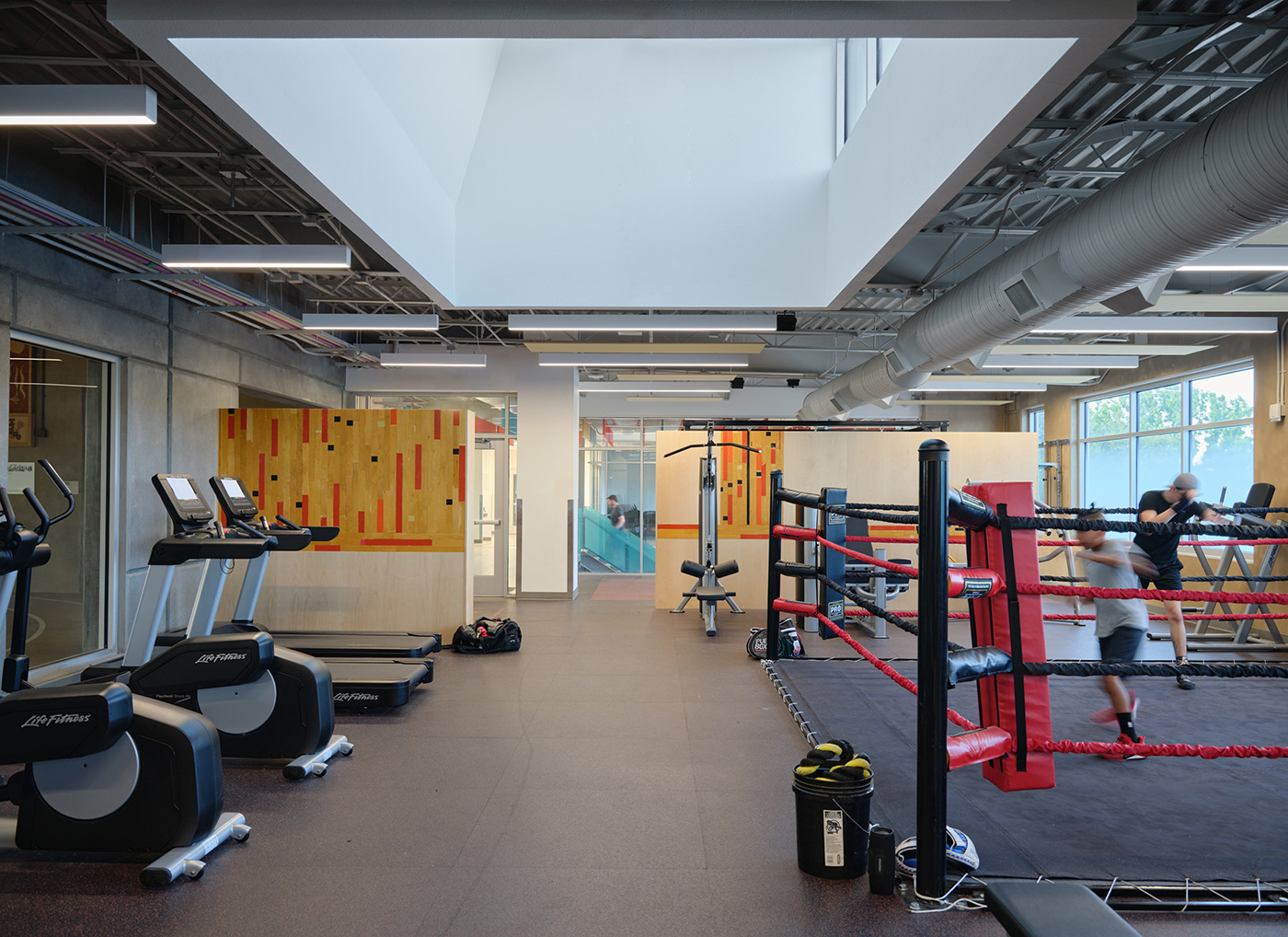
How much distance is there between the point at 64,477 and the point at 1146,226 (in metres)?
7.66

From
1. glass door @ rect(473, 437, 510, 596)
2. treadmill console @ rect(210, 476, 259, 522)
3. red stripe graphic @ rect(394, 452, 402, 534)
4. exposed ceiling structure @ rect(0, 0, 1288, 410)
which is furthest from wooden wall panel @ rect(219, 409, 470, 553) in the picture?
glass door @ rect(473, 437, 510, 596)

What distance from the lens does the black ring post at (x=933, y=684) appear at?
8.61 feet

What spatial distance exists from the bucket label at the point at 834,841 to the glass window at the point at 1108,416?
11.3m

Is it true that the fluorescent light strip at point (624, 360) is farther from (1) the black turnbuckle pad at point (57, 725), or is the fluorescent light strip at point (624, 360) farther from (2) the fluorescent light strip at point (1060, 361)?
(1) the black turnbuckle pad at point (57, 725)

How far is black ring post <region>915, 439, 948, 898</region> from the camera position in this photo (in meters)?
2.62

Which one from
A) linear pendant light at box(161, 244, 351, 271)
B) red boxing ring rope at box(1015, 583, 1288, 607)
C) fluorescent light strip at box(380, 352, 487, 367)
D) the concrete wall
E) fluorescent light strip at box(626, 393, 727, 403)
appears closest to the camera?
red boxing ring rope at box(1015, 583, 1288, 607)

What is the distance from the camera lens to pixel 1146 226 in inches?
147

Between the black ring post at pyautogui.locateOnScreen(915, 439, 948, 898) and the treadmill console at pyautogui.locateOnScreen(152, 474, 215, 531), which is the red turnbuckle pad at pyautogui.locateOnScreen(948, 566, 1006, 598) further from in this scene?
the treadmill console at pyautogui.locateOnScreen(152, 474, 215, 531)

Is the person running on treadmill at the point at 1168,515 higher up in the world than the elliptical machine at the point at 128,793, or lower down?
higher up

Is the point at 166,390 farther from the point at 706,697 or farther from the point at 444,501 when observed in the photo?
the point at 706,697

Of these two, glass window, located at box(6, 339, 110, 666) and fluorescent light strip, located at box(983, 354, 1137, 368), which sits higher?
fluorescent light strip, located at box(983, 354, 1137, 368)

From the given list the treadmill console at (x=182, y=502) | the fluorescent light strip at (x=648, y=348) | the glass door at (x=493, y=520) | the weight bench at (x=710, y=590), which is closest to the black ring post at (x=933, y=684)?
the treadmill console at (x=182, y=502)

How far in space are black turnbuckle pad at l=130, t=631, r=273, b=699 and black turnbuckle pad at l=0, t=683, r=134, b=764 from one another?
1000 millimetres

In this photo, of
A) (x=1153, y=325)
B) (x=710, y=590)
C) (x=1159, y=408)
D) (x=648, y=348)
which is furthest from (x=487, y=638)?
(x=1159, y=408)
